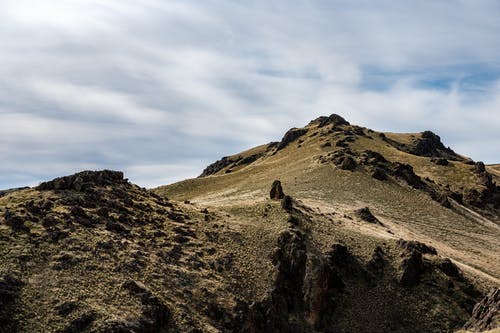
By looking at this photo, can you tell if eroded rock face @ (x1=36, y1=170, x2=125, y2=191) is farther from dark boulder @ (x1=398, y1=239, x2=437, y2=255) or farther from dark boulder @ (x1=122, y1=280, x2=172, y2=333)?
dark boulder @ (x1=398, y1=239, x2=437, y2=255)

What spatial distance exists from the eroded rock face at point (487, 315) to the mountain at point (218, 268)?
181 millimetres

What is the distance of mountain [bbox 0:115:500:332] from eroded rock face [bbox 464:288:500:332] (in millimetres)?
181

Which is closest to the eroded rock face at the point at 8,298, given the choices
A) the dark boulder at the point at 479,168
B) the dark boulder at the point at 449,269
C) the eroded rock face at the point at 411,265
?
the eroded rock face at the point at 411,265

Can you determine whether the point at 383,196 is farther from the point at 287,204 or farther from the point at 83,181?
the point at 83,181

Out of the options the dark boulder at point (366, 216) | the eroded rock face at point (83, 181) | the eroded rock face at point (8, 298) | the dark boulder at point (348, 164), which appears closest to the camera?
the eroded rock face at point (8, 298)

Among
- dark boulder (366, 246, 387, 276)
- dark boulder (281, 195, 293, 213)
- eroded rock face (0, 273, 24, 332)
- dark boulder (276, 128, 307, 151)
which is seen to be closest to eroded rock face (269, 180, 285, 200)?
dark boulder (281, 195, 293, 213)

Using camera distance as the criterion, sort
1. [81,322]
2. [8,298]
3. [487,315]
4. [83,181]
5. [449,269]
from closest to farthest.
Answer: [81,322] → [8,298] → [487,315] → [83,181] → [449,269]

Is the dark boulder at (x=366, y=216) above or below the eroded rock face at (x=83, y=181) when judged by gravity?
below

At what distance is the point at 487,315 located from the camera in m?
41.1

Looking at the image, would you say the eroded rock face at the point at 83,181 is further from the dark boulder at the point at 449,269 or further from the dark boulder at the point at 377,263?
the dark boulder at the point at 449,269

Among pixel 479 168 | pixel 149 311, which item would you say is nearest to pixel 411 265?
pixel 149 311

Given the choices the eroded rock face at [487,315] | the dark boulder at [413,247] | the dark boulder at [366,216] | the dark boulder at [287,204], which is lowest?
the eroded rock face at [487,315]

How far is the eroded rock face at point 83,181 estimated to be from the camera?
187 feet

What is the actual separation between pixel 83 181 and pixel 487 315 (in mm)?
47136
